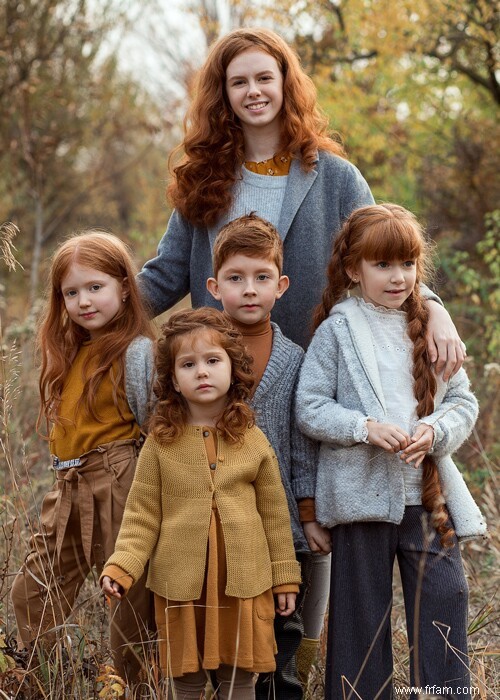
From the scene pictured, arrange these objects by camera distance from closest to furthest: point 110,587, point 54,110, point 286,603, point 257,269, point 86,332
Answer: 1. point 110,587
2. point 286,603
3. point 257,269
4. point 86,332
5. point 54,110

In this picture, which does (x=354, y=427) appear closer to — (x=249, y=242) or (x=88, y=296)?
(x=249, y=242)

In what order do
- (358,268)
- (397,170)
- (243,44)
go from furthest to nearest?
1. (397,170)
2. (243,44)
3. (358,268)

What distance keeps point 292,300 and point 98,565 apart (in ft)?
3.76

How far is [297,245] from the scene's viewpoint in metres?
3.16

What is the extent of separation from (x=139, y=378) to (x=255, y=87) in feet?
3.65

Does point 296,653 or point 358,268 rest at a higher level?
point 358,268

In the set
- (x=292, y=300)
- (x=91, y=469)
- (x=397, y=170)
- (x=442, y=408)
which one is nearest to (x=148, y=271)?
(x=292, y=300)

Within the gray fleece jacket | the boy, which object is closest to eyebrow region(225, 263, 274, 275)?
the boy

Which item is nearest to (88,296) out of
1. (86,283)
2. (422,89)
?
(86,283)

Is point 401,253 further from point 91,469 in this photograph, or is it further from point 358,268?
point 91,469

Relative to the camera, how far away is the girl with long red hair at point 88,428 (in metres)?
2.88

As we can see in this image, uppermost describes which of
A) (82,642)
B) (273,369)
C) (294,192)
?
(294,192)

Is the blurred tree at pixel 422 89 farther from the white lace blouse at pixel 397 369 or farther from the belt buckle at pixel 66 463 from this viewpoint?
the belt buckle at pixel 66 463

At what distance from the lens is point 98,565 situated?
2.98 metres
